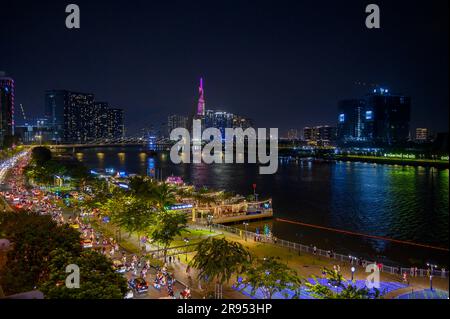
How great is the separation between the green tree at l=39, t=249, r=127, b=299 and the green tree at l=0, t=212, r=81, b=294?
86 centimetres

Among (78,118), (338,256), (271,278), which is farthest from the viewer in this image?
(78,118)

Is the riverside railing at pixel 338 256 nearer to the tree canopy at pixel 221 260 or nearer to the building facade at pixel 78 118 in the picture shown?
the tree canopy at pixel 221 260

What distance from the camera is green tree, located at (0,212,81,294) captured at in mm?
9586

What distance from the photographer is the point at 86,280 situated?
8469 mm

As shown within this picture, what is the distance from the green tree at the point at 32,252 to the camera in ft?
31.4

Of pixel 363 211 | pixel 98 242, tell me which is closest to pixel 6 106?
pixel 363 211

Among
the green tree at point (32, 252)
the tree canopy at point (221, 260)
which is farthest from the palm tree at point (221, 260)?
the green tree at point (32, 252)

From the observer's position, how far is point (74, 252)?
35.7ft

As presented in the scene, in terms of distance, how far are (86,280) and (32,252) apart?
3398 mm

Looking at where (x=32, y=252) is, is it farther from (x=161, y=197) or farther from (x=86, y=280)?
(x=161, y=197)

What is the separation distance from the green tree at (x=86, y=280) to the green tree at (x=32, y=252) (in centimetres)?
86

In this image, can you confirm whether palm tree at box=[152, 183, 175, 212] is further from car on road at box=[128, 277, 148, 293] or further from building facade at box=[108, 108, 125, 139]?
building facade at box=[108, 108, 125, 139]
